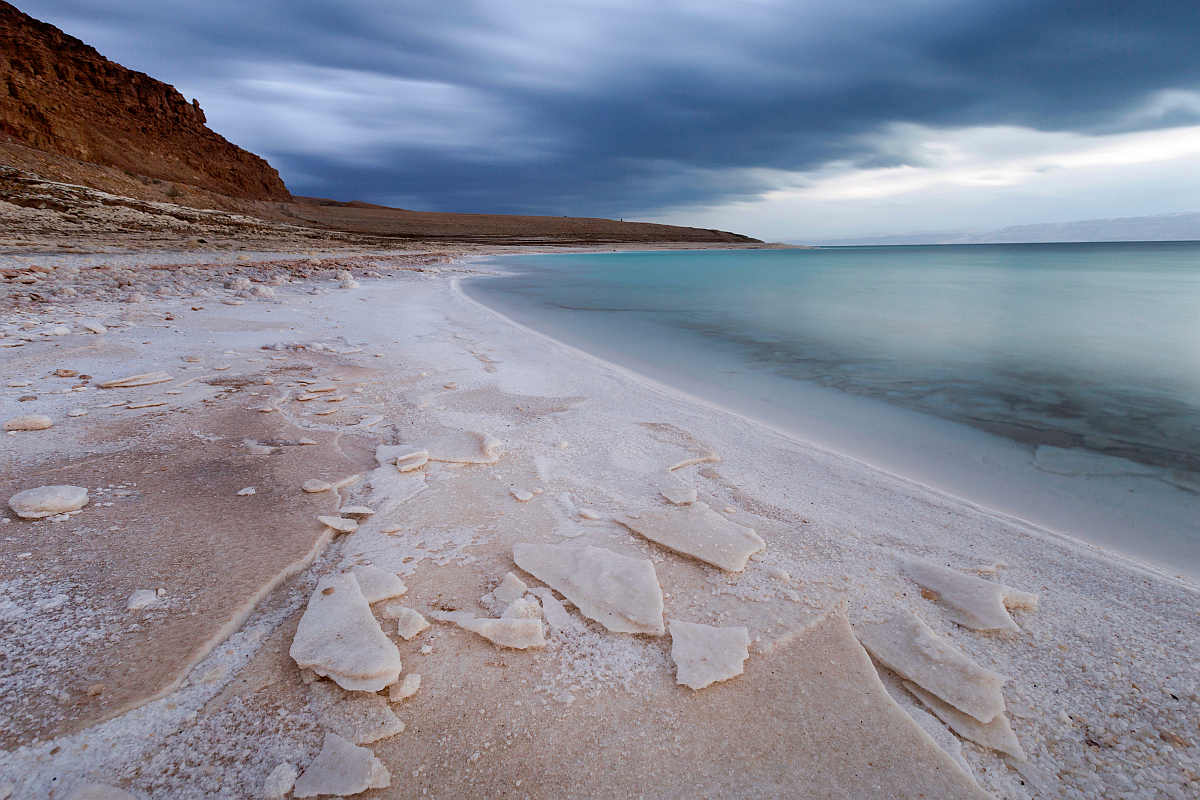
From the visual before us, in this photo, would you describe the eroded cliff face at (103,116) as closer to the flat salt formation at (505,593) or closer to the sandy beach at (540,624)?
the sandy beach at (540,624)

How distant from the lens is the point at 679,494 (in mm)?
2174

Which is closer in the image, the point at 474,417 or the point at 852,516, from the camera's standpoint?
the point at 852,516

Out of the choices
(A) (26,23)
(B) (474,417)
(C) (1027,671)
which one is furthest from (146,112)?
(C) (1027,671)

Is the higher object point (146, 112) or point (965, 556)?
point (146, 112)

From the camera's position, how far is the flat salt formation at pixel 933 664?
1.22 meters

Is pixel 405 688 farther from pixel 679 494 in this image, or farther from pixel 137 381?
pixel 137 381

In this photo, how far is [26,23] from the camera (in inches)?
1411

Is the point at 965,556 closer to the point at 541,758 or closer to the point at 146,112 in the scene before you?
the point at 541,758

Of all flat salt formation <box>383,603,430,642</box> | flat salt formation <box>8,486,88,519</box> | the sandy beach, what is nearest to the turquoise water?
the sandy beach

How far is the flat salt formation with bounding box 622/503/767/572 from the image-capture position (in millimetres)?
1742

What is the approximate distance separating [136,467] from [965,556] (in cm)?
326

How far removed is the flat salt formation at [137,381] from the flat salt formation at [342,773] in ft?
10.1

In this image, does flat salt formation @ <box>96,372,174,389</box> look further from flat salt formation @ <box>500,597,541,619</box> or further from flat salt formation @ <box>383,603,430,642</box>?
flat salt formation @ <box>500,597,541,619</box>

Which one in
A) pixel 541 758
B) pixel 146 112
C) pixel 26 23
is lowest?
pixel 541 758
